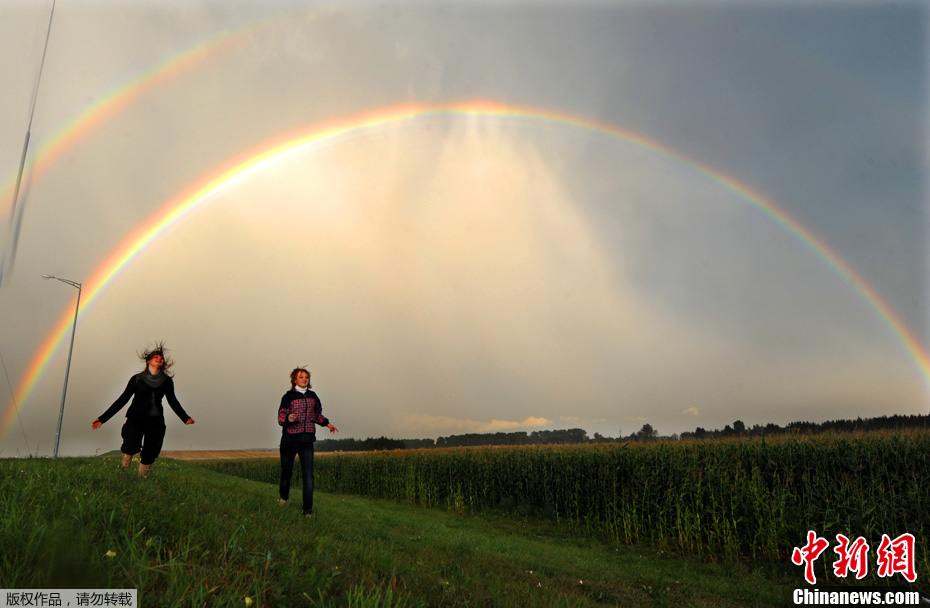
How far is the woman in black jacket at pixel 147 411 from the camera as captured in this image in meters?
11.0

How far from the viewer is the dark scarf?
11.0 metres

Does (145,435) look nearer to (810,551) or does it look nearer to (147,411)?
(147,411)

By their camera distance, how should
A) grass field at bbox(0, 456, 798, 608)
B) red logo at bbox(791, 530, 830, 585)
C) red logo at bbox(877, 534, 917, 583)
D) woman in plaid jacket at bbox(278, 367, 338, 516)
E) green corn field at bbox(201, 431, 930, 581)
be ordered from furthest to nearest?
green corn field at bbox(201, 431, 930, 581), red logo at bbox(791, 530, 830, 585), red logo at bbox(877, 534, 917, 583), woman in plaid jacket at bbox(278, 367, 338, 516), grass field at bbox(0, 456, 798, 608)

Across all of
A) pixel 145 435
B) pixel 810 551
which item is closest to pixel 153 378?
pixel 145 435

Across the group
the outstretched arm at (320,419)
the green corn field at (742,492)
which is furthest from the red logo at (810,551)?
the outstretched arm at (320,419)

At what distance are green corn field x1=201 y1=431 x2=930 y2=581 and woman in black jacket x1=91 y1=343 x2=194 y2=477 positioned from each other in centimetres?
1372

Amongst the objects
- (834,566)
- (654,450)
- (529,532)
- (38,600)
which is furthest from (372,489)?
(38,600)

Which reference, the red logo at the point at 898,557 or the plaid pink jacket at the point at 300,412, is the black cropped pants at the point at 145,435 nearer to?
the plaid pink jacket at the point at 300,412

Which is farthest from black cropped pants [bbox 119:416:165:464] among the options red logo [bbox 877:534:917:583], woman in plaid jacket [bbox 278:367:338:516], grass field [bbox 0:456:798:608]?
red logo [bbox 877:534:917:583]

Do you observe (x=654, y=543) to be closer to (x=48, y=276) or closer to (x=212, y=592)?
(x=212, y=592)

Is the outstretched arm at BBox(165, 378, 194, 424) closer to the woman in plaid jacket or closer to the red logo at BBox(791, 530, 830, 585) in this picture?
the woman in plaid jacket

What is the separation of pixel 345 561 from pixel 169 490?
4.01 meters

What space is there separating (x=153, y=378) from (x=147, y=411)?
639 millimetres

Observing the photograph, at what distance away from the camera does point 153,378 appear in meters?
11.0
